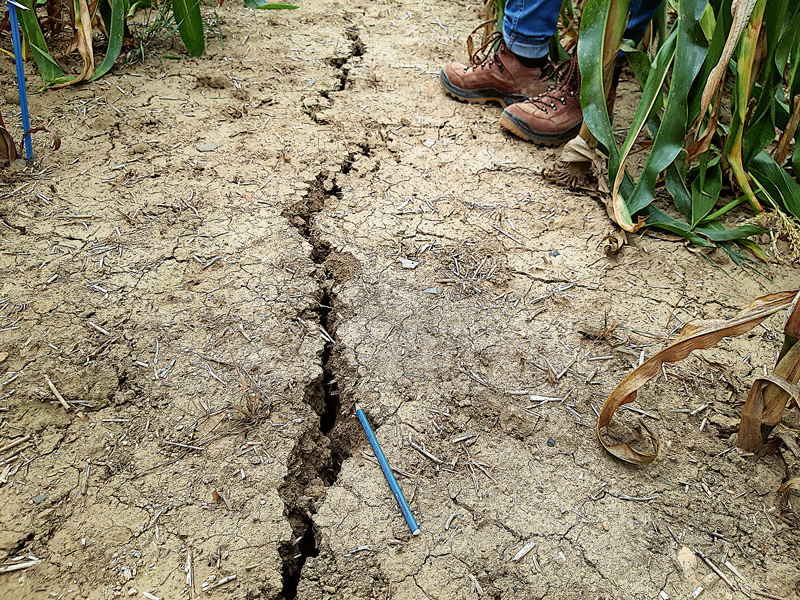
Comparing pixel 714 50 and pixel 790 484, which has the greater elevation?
pixel 714 50

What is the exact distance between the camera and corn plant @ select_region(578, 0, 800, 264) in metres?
1.89

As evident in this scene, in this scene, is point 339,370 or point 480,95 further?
point 480,95

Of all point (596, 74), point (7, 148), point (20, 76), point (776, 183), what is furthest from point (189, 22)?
point (776, 183)

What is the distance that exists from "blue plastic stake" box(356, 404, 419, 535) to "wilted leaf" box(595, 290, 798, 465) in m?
0.50

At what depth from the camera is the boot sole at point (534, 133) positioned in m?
2.47

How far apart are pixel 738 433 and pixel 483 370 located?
64 cm

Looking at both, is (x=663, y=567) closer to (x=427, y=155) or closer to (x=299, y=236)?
(x=299, y=236)

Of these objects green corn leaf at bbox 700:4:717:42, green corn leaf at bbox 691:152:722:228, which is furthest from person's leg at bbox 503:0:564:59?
green corn leaf at bbox 691:152:722:228

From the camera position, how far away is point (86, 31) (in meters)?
2.56

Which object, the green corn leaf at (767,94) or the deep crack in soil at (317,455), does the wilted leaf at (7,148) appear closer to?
the deep crack in soil at (317,455)

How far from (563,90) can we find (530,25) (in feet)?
0.99

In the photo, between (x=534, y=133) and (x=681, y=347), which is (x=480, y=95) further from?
(x=681, y=347)

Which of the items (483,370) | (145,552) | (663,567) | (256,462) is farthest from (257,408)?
(663,567)

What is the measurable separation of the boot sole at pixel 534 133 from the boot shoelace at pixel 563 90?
0.31 feet
